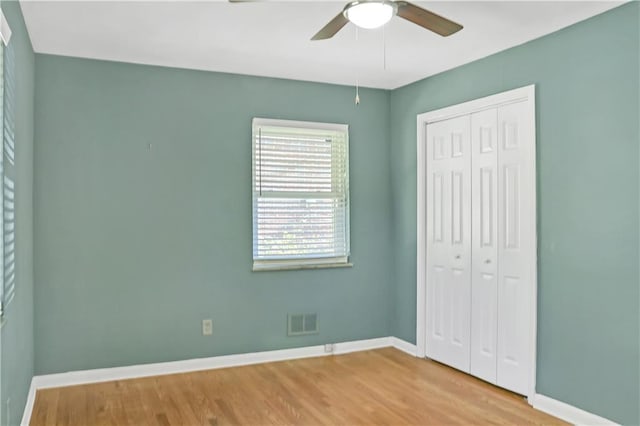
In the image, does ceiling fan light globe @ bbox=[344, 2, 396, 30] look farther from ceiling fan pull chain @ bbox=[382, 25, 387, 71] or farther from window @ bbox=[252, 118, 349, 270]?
window @ bbox=[252, 118, 349, 270]

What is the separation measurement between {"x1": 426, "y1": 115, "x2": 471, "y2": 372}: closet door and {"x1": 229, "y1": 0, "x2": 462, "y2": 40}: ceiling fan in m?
1.75

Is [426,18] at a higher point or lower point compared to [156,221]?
higher

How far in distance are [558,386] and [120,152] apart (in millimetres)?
3562

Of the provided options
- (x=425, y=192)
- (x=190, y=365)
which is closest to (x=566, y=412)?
(x=425, y=192)

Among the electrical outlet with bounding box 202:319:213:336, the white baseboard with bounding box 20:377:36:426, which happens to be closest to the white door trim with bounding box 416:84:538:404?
the electrical outlet with bounding box 202:319:213:336

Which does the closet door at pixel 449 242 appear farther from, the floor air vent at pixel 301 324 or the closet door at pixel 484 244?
the floor air vent at pixel 301 324

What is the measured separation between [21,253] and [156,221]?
3.93ft

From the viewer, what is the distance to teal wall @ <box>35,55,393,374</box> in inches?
159

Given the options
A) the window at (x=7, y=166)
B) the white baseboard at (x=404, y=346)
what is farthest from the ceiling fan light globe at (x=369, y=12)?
the white baseboard at (x=404, y=346)

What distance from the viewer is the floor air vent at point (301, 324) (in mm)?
4824

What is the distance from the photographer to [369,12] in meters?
2.46

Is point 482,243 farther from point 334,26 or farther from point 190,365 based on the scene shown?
point 190,365

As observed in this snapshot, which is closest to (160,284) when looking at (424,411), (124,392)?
(124,392)

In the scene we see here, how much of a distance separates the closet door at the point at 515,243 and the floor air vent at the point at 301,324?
1.65 metres
